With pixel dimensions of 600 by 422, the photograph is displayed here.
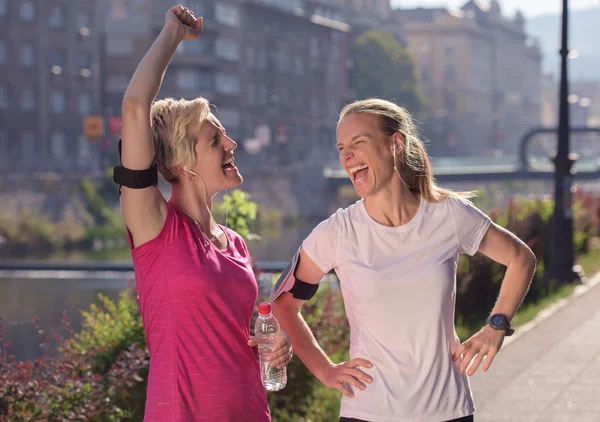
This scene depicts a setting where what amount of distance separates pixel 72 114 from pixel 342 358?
56.7 metres

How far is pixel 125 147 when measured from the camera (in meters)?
3.12

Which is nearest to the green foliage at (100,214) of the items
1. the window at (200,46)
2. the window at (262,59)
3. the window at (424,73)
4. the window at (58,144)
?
the window at (58,144)

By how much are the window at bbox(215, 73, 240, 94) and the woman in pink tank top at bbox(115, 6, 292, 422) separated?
70638mm

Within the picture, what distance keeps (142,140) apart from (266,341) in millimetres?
679

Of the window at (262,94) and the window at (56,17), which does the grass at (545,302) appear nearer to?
the window at (56,17)

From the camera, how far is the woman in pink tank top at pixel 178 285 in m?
3.14

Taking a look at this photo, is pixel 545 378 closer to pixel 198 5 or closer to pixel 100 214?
pixel 100 214

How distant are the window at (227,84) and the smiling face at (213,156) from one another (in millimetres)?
70525

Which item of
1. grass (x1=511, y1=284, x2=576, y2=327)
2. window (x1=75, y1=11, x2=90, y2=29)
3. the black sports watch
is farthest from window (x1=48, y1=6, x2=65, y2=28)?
the black sports watch

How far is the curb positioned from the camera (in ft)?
32.7

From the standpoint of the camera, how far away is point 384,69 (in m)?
108

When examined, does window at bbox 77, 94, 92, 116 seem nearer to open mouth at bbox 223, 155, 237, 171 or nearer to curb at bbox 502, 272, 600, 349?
curb at bbox 502, 272, 600, 349

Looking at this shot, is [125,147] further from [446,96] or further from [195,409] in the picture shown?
[446,96]

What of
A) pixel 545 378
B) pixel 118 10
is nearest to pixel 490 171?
pixel 118 10
